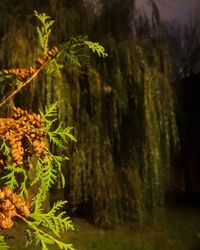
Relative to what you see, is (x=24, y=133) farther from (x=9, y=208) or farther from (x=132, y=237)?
(x=132, y=237)

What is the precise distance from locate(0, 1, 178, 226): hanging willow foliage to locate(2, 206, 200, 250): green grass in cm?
32

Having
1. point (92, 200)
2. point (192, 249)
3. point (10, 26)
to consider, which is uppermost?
point (10, 26)

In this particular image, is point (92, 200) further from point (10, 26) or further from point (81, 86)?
point (10, 26)

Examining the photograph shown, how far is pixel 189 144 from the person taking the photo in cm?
983

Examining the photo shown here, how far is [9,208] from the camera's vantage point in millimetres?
1237

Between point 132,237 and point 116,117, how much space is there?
5.89ft

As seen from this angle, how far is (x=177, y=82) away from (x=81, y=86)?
1516 mm

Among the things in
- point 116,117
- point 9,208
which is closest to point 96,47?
point 9,208

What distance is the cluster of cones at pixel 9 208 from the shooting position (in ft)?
3.98

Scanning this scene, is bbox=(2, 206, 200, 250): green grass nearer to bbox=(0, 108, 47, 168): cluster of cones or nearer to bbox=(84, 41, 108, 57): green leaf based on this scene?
bbox=(84, 41, 108, 57): green leaf

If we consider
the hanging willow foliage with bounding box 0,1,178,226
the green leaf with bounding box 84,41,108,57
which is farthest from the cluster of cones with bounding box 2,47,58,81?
the hanging willow foliage with bounding box 0,1,178,226

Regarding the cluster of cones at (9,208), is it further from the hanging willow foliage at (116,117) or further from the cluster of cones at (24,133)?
the hanging willow foliage at (116,117)

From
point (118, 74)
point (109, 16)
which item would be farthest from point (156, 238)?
point (109, 16)

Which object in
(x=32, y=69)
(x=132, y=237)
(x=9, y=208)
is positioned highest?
(x=32, y=69)
